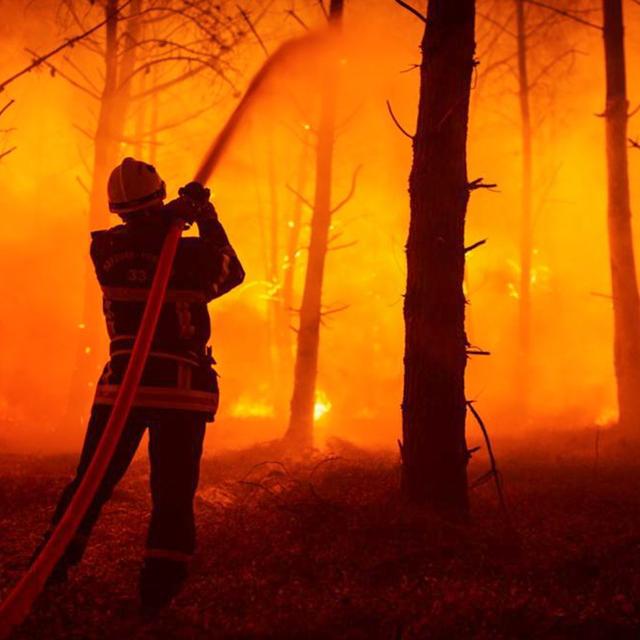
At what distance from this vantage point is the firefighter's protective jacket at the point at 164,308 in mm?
3555

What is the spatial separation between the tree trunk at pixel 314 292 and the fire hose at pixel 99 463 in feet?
24.2

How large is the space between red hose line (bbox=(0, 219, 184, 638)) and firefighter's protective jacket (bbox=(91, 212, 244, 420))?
0.40 ft

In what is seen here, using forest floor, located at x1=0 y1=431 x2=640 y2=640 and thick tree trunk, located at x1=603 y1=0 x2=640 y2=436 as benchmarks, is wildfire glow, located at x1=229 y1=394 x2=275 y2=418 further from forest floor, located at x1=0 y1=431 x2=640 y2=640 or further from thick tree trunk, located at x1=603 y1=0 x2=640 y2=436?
forest floor, located at x1=0 y1=431 x2=640 y2=640

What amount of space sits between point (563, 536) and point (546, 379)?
18.7m

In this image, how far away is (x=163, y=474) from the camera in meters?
3.45

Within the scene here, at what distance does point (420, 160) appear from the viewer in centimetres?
480

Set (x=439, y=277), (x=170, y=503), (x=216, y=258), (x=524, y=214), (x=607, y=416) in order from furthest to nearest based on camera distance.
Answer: (x=524, y=214), (x=607, y=416), (x=439, y=277), (x=216, y=258), (x=170, y=503)

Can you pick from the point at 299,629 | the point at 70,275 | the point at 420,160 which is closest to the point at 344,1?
the point at 420,160

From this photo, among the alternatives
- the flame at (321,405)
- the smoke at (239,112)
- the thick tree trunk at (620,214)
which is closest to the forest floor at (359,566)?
the smoke at (239,112)

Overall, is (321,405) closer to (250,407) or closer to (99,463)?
(250,407)

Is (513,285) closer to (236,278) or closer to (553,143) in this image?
(553,143)

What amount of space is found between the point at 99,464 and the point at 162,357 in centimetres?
70

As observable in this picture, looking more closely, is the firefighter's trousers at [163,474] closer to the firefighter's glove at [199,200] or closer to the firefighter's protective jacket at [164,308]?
the firefighter's protective jacket at [164,308]

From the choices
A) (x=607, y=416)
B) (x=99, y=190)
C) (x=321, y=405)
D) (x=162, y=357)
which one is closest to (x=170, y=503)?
(x=162, y=357)
